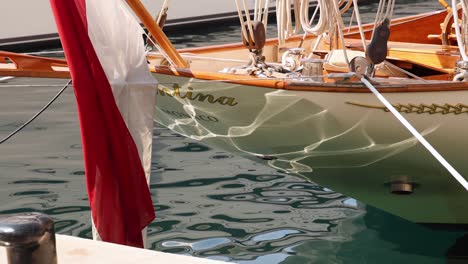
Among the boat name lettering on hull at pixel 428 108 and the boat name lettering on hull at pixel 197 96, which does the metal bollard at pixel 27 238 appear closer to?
the boat name lettering on hull at pixel 197 96

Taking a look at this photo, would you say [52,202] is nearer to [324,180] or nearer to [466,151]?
[324,180]

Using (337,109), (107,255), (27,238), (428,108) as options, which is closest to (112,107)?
(337,109)

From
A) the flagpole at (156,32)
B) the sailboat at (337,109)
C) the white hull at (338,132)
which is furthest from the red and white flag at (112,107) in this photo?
the white hull at (338,132)

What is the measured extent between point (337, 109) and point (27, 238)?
282cm

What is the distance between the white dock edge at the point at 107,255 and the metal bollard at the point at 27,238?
18.7 inches

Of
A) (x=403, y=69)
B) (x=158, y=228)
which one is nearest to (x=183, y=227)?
(x=158, y=228)

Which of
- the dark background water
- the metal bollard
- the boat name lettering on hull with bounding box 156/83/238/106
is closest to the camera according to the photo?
the metal bollard

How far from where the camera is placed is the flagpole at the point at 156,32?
4754 millimetres

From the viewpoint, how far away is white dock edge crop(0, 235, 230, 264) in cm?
295

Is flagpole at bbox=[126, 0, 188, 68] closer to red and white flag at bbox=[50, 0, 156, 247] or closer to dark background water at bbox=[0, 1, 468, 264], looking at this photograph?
red and white flag at bbox=[50, 0, 156, 247]

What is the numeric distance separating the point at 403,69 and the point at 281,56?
74 centimetres

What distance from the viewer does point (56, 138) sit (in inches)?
337

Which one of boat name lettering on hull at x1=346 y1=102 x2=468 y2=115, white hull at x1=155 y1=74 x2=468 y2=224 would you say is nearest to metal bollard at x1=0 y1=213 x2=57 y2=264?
white hull at x1=155 y1=74 x2=468 y2=224

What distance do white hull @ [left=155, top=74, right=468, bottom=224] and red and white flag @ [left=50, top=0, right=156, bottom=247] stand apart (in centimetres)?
63
